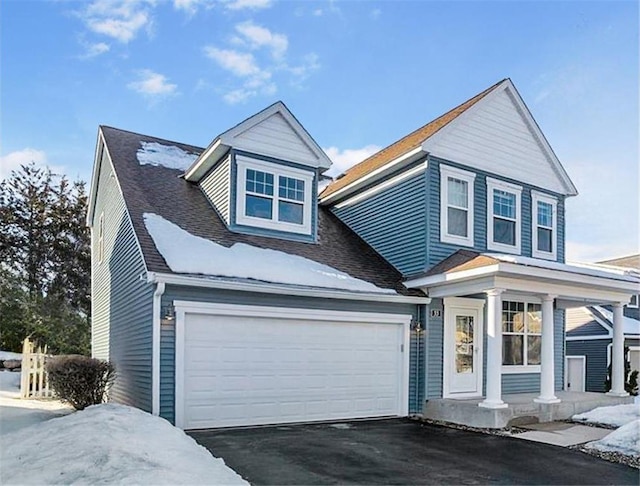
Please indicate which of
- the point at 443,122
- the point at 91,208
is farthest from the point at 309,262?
the point at 91,208

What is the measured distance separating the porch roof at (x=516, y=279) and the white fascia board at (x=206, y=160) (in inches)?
190

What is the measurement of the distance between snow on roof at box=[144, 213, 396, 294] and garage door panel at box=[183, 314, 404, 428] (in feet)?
2.51

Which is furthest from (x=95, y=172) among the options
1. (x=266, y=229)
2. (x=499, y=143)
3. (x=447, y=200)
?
(x=499, y=143)

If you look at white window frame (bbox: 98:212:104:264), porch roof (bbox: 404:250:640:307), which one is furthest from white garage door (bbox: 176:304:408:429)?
white window frame (bbox: 98:212:104:264)

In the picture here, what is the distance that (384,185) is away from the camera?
1229 cm

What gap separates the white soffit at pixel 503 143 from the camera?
1156cm

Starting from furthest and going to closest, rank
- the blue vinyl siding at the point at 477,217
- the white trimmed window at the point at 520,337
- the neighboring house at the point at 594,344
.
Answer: the neighboring house at the point at 594,344
the white trimmed window at the point at 520,337
the blue vinyl siding at the point at 477,217

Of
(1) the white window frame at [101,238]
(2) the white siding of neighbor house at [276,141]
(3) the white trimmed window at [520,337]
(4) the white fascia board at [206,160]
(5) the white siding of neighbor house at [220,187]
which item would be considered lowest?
(3) the white trimmed window at [520,337]

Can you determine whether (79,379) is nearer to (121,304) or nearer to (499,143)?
(121,304)

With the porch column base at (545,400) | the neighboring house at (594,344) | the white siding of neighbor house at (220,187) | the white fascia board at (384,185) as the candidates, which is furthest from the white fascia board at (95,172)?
the neighboring house at (594,344)

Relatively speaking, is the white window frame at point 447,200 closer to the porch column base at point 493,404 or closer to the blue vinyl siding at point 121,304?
the porch column base at point 493,404

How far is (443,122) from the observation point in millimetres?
11875

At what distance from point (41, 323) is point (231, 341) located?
15.8 m

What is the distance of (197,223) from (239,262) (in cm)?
168
